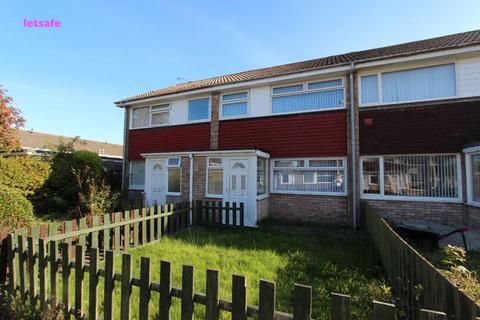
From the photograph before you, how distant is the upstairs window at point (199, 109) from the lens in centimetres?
1284

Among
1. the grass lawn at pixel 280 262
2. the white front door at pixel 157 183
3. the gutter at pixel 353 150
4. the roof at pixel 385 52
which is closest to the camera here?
the grass lawn at pixel 280 262

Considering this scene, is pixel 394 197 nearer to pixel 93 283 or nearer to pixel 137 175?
pixel 93 283

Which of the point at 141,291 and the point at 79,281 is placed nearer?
the point at 141,291

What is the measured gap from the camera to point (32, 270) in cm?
333

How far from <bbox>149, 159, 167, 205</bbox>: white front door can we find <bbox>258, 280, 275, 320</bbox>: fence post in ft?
35.8

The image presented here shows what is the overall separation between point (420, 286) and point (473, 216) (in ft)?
23.2

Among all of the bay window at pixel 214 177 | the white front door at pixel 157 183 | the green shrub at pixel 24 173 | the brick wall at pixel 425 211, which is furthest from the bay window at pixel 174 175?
the brick wall at pixel 425 211

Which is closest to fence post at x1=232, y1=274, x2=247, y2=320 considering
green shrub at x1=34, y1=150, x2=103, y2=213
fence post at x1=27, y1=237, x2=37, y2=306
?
fence post at x1=27, y1=237, x2=37, y2=306

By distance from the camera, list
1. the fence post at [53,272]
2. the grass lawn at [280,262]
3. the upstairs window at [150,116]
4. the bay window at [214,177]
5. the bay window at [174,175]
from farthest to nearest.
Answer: the upstairs window at [150,116] < the bay window at [174,175] < the bay window at [214,177] < the grass lawn at [280,262] < the fence post at [53,272]

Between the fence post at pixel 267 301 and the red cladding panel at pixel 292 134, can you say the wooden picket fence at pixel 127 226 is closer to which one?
the red cladding panel at pixel 292 134

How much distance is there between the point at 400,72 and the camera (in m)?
9.45

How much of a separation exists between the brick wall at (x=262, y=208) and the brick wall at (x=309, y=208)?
6.8 inches

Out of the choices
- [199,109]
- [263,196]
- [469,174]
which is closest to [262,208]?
[263,196]

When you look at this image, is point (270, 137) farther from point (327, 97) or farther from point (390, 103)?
point (390, 103)
